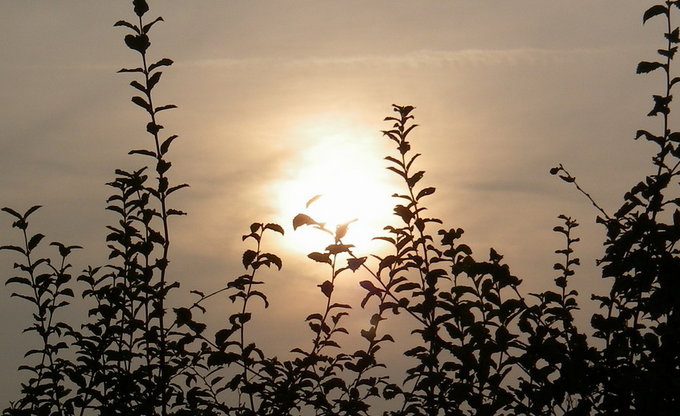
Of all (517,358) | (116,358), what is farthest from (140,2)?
(517,358)

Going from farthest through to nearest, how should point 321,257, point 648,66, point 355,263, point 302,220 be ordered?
point 321,257 < point 648,66 < point 302,220 < point 355,263

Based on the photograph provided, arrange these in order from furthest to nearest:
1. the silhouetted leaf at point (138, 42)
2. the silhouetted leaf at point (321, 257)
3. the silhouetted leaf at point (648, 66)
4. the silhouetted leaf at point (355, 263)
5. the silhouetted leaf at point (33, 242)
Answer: the silhouetted leaf at point (33, 242)
the silhouetted leaf at point (138, 42)
the silhouetted leaf at point (321, 257)
the silhouetted leaf at point (648, 66)
the silhouetted leaf at point (355, 263)

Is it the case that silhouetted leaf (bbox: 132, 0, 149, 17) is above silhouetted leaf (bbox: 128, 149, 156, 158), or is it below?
above

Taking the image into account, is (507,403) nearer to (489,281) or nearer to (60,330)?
(489,281)

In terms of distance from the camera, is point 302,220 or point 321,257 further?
point 321,257

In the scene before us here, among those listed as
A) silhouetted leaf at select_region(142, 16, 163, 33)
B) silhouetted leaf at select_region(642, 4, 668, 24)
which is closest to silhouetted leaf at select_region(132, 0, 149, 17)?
silhouetted leaf at select_region(142, 16, 163, 33)

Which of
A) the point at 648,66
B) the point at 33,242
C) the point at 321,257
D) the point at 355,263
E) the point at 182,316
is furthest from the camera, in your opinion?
the point at 33,242

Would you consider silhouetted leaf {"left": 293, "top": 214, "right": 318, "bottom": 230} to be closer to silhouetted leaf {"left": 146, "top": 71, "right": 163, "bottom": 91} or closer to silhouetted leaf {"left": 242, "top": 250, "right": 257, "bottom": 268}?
silhouetted leaf {"left": 242, "top": 250, "right": 257, "bottom": 268}

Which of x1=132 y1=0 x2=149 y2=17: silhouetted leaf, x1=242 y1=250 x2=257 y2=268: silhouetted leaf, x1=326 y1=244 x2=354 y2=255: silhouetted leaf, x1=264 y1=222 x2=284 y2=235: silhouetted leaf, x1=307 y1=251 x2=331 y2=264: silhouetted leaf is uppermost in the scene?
x1=132 y1=0 x2=149 y2=17: silhouetted leaf

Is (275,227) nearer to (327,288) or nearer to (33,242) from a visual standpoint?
(327,288)

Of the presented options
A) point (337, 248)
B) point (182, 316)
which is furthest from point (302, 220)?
point (182, 316)

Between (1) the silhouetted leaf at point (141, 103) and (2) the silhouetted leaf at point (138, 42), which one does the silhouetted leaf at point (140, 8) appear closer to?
(2) the silhouetted leaf at point (138, 42)

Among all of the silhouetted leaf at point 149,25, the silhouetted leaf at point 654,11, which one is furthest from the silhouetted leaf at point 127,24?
the silhouetted leaf at point 654,11

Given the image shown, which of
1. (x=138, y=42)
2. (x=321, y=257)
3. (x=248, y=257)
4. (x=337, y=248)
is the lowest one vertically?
(x=337, y=248)
